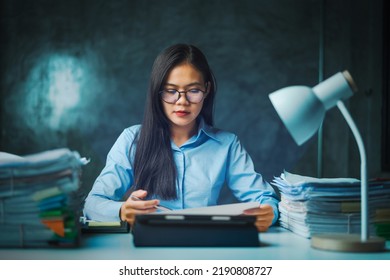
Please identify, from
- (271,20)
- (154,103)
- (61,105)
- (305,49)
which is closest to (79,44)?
(61,105)

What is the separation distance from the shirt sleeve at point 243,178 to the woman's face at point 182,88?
252mm

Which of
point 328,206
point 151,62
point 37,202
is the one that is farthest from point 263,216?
point 151,62

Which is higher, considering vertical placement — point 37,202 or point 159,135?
point 159,135

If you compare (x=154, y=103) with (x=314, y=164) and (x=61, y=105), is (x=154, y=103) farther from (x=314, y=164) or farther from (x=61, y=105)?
(x=314, y=164)

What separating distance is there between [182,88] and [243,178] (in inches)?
17.7

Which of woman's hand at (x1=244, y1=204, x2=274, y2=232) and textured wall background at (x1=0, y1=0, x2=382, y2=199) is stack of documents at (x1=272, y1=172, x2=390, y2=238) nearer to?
woman's hand at (x1=244, y1=204, x2=274, y2=232)

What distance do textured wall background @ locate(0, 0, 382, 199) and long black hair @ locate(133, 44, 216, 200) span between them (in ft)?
0.24

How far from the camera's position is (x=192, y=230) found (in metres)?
1.20

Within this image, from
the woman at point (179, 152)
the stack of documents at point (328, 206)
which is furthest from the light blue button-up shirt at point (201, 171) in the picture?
the stack of documents at point (328, 206)

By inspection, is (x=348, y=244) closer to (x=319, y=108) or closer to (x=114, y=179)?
(x=319, y=108)

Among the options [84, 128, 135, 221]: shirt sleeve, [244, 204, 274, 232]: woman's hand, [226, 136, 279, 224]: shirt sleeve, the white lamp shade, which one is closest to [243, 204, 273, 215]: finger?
[244, 204, 274, 232]: woman's hand

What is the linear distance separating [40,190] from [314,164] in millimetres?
1486
